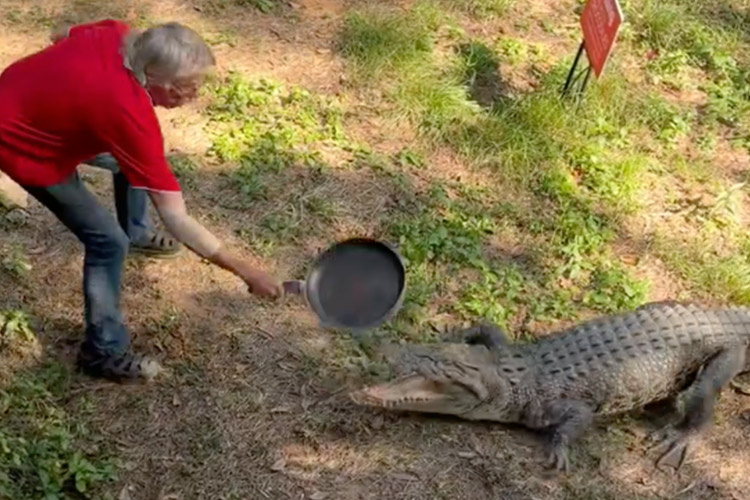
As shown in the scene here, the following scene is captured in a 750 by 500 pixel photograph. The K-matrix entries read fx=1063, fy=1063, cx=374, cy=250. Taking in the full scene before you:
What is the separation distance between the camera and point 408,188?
5629 millimetres

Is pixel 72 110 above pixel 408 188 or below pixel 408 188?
above

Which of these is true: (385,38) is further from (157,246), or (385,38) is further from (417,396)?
(417,396)

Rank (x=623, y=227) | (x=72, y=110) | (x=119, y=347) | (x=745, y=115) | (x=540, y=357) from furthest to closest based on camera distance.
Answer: (x=745, y=115) → (x=623, y=227) → (x=540, y=357) → (x=119, y=347) → (x=72, y=110)

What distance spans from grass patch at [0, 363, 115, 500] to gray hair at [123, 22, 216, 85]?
143 centimetres

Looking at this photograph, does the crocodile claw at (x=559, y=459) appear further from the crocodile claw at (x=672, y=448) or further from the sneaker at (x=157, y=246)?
the sneaker at (x=157, y=246)

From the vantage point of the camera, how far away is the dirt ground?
4.15m

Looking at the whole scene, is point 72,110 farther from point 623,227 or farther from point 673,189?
point 673,189

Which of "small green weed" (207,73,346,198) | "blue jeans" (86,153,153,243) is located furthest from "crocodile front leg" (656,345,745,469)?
"blue jeans" (86,153,153,243)

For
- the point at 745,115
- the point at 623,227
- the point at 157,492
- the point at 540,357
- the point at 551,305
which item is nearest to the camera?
the point at 157,492

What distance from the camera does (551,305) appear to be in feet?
16.5

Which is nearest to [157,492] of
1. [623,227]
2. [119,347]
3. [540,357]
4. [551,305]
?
[119,347]

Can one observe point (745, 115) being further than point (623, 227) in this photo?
Yes

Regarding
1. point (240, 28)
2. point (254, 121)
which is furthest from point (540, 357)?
point (240, 28)

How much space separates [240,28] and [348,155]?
136cm
